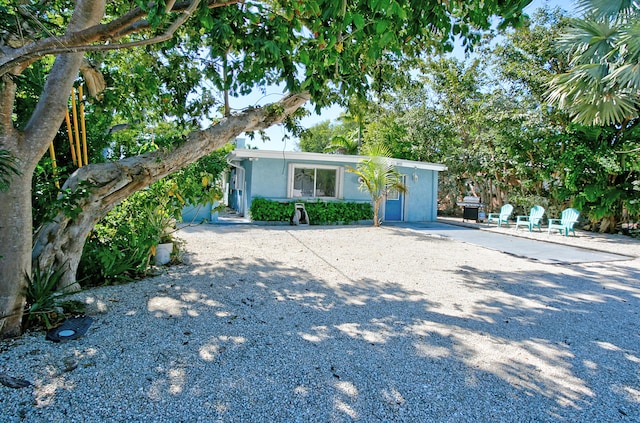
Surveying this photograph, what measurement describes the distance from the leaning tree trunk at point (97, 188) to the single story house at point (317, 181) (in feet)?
23.7

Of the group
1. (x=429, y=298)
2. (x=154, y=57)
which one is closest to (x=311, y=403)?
(x=429, y=298)

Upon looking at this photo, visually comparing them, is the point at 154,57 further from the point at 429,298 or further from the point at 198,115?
the point at 429,298

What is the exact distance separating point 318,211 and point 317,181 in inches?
58.3

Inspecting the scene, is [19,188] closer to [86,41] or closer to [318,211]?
[86,41]

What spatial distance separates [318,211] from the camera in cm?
1320

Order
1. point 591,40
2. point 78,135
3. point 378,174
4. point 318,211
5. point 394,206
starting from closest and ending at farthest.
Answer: point 78,135 → point 591,40 → point 378,174 → point 318,211 → point 394,206

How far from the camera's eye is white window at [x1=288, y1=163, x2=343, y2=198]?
44.4 ft

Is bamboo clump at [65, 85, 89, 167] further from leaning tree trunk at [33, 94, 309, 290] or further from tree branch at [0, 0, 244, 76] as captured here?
tree branch at [0, 0, 244, 76]

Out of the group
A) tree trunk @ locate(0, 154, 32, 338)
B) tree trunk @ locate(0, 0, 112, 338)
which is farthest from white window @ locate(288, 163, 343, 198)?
tree trunk @ locate(0, 154, 32, 338)

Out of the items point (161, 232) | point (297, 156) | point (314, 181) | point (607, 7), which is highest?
point (607, 7)

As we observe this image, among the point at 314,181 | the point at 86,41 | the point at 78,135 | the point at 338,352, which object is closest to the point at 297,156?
the point at 314,181

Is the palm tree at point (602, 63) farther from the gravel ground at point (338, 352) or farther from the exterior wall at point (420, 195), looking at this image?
the exterior wall at point (420, 195)

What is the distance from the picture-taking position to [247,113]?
5.18 meters

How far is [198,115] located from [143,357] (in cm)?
448
